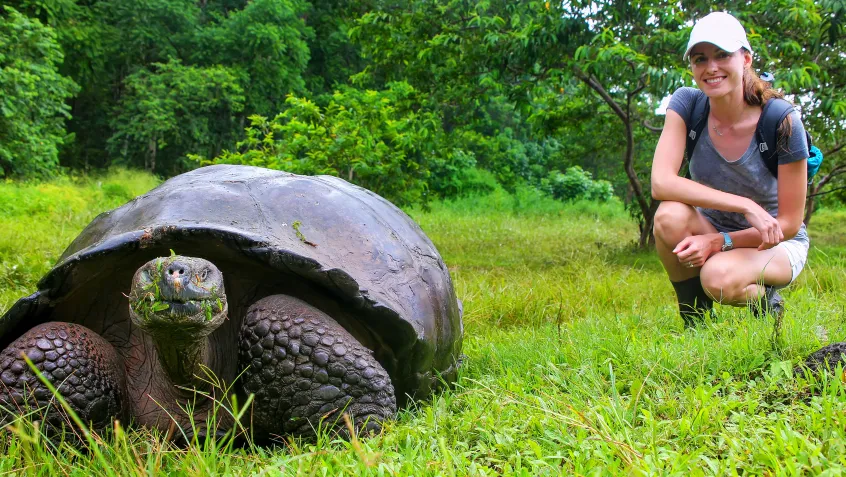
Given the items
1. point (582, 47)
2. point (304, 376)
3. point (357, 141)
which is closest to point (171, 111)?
point (357, 141)

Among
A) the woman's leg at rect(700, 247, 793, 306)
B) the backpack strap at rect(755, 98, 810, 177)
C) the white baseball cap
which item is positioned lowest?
the woman's leg at rect(700, 247, 793, 306)

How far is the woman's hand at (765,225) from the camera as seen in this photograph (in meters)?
2.33

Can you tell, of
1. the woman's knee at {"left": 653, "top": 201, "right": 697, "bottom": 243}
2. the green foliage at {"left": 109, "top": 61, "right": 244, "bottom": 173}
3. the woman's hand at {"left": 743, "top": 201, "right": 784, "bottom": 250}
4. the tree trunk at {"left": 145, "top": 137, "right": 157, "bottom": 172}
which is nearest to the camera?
the woman's hand at {"left": 743, "top": 201, "right": 784, "bottom": 250}

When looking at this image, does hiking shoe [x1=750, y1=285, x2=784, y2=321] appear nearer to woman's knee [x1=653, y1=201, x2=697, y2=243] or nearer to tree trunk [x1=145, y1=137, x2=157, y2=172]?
woman's knee [x1=653, y1=201, x2=697, y2=243]

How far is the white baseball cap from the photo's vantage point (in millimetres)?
2352

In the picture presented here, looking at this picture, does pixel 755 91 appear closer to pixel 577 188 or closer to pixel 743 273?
pixel 743 273

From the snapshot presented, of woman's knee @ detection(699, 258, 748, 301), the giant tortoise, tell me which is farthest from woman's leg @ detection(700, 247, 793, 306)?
the giant tortoise

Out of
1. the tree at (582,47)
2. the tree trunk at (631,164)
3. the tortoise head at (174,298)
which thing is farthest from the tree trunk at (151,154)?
the tortoise head at (174,298)

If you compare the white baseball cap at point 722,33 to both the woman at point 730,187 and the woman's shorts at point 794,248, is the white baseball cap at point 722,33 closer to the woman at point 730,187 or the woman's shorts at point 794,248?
the woman at point 730,187

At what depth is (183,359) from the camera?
170 cm

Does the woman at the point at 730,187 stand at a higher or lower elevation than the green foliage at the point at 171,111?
higher

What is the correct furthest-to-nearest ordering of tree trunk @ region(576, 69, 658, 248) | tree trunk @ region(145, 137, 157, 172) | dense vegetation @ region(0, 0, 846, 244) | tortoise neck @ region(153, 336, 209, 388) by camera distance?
tree trunk @ region(145, 137, 157, 172)
tree trunk @ region(576, 69, 658, 248)
dense vegetation @ region(0, 0, 846, 244)
tortoise neck @ region(153, 336, 209, 388)

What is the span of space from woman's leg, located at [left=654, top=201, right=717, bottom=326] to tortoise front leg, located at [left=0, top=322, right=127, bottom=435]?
75.5 inches

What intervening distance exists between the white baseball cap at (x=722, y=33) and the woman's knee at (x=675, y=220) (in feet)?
1.86
